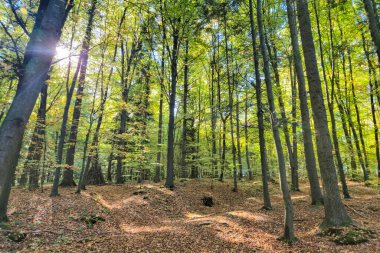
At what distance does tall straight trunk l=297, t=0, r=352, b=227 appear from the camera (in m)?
6.47

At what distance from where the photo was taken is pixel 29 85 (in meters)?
2.45

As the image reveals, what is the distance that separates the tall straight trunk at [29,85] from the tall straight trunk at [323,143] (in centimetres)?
704

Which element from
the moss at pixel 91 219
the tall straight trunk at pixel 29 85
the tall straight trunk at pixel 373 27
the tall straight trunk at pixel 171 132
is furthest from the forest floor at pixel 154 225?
the tall straight trunk at pixel 373 27

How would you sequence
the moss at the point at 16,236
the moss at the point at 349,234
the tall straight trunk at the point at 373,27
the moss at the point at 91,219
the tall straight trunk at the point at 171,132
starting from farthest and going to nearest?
1. the tall straight trunk at the point at 171,132
2. the moss at the point at 91,219
3. the tall straight trunk at the point at 373,27
4. the moss at the point at 16,236
5. the moss at the point at 349,234

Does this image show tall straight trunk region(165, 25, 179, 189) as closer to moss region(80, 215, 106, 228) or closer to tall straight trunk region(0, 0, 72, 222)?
moss region(80, 215, 106, 228)

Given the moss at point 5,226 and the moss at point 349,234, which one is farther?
the moss at point 5,226

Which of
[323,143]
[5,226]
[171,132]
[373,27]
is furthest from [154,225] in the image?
[373,27]

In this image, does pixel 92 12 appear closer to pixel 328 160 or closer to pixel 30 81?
pixel 30 81

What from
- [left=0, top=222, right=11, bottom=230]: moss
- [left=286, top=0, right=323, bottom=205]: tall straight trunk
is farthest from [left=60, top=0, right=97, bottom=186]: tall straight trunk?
[left=286, top=0, right=323, bottom=205]: tall straight trunk

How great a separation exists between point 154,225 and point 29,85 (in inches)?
305

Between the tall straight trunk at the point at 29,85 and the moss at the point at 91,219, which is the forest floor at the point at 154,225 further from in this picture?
the tall straight trunk at the point at 29,85

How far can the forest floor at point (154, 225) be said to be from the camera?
19.4 ft

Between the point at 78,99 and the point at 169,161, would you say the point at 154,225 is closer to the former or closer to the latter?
the point at 169,161

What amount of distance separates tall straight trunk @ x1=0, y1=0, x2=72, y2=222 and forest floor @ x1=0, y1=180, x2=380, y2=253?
4.59 meters
